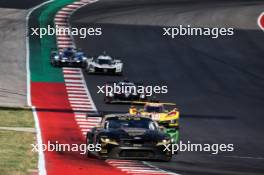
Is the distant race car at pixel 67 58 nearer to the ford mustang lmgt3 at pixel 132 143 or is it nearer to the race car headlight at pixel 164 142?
the ford mustang lmgt3 at pixel 132 143

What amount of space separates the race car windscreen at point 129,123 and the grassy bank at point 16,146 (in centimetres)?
212

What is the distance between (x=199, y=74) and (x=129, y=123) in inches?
1061

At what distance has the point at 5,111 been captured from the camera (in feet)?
123

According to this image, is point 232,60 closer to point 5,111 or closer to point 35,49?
point 35,49

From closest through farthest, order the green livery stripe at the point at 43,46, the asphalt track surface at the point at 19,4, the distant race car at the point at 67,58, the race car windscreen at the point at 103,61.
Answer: the green livery stripe at the point at 43,46, the race car windscreen at the point at 103,61, the distant race car at the point at 67,58, the asphalt track surface at the point at 19,4

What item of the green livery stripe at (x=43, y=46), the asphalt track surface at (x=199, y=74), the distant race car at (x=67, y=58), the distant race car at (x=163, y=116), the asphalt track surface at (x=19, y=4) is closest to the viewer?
the asphalt track surface at (x=199, y=74)

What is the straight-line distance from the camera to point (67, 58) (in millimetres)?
53125

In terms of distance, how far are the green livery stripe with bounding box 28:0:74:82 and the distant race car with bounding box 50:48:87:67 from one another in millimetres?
434

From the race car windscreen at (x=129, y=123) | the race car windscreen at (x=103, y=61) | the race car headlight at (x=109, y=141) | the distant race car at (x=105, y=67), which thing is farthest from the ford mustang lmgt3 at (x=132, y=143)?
the race car windscreen at (x=103, y=61)

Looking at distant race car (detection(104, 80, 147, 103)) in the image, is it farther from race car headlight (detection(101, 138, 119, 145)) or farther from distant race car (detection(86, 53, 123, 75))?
race car headlight (detection(101, 138, 119, 145))

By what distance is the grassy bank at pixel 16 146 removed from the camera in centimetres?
2116

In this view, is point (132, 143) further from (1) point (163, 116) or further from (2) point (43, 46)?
(2) point (43, 46)

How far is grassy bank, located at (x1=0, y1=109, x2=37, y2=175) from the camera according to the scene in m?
21.2

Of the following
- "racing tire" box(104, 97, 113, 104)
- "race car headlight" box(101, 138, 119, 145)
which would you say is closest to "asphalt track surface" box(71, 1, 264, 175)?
"racing tire" box(104, 97, 113, 104)
